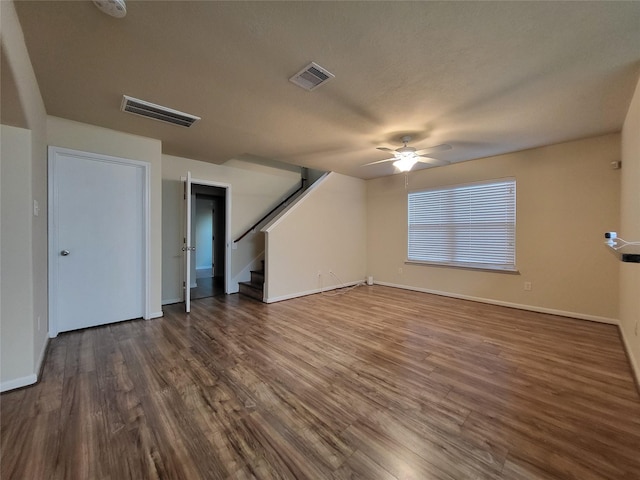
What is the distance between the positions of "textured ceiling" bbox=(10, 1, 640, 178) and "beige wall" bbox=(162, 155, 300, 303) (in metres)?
1.30

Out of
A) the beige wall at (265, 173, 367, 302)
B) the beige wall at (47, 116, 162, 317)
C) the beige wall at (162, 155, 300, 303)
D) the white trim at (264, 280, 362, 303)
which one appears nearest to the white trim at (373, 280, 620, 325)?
the white trim at (264, 280, 362, 303)

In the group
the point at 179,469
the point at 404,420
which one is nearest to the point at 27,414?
the point at 179,469

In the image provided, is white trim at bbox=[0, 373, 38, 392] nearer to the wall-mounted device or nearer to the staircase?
the staircase

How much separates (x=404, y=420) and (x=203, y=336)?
2.36 m


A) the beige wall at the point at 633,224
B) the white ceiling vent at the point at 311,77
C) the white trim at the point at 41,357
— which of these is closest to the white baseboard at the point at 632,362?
the beige wall at the point at 633,224

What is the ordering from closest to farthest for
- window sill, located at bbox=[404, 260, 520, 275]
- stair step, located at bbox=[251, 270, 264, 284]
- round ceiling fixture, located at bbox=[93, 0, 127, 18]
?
round ceiling fixture, located at bbox=[93, 0, 127, 18], window sill, located at bbox=[404, 260, 520, 275], stair step, located at bbox=[251, 270, 264, 284]

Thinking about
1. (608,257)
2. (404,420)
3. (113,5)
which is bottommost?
(404,420)

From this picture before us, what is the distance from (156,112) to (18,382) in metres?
2.68

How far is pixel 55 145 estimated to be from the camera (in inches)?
115

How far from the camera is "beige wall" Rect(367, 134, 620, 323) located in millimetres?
3408

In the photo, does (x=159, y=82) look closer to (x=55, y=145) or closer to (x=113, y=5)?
(x=113, y=5)

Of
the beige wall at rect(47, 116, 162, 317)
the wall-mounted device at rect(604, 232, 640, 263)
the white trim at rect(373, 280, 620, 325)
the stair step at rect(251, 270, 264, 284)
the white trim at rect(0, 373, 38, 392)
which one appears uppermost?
the beige wall at rect(47, 116, 162, 317)

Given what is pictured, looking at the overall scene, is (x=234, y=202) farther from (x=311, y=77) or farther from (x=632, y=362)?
(x=632, y=362)

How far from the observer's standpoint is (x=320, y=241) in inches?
209
